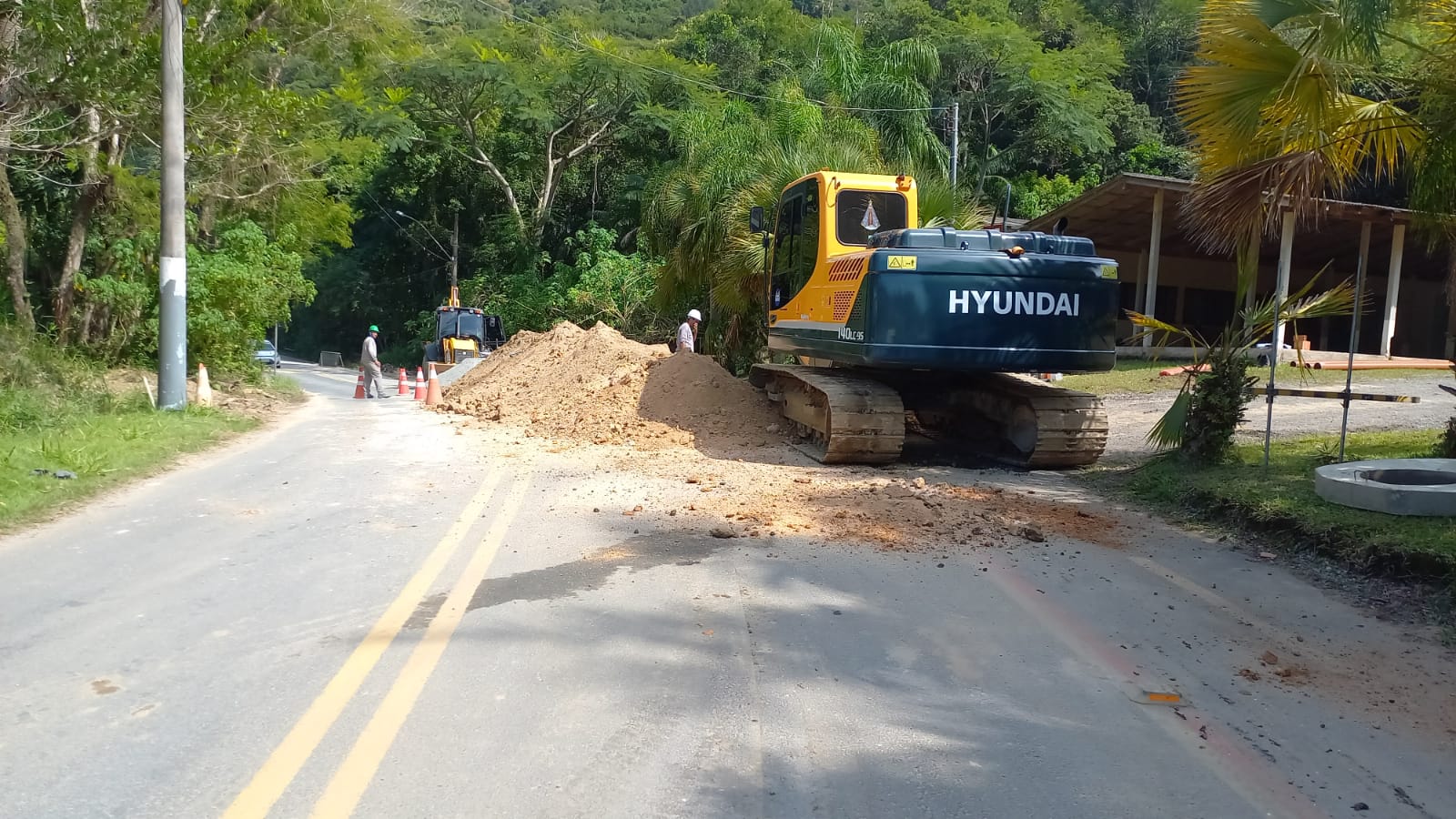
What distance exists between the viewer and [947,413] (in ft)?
48.2

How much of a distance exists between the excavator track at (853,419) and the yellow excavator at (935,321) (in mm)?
15

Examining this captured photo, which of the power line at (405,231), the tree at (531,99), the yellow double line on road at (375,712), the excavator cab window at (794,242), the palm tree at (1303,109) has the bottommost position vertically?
the yellow double line on road at (375,712)

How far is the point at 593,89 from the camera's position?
43.0 m

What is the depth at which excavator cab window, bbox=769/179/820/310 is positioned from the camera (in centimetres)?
1353

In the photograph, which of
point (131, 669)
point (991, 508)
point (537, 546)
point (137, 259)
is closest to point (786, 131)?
point (137, 259)

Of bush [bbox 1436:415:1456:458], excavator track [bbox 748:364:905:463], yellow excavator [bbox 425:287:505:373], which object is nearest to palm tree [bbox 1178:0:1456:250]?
bush [bbox 1436:415:1456:458]

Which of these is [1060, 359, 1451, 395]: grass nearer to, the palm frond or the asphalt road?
the palm frond

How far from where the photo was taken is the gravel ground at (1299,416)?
13600mm

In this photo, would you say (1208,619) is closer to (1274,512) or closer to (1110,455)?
(1274,512)

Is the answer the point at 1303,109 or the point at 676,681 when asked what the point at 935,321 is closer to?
the point at 1303,109

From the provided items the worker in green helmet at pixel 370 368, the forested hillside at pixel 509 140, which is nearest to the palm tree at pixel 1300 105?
the forested hillside at pixel 509 140

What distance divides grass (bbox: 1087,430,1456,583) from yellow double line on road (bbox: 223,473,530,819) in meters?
5.74

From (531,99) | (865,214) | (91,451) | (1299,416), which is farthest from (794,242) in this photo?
(531,99)

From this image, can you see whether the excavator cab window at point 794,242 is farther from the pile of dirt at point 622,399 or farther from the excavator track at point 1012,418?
the excavator track at point 1012,418
